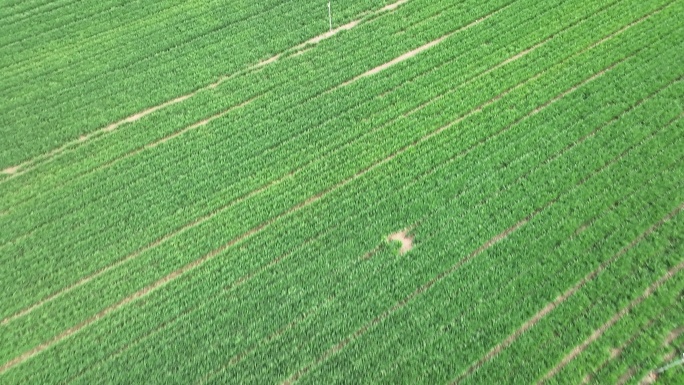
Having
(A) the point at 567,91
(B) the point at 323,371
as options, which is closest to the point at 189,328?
(B) the point at 323,371

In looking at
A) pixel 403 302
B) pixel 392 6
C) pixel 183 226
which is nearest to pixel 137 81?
pixel 183 226

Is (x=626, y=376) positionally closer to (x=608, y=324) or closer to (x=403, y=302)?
(x=608, y=324)

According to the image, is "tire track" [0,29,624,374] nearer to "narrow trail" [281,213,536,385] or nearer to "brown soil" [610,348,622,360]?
"narrow trail" [281,213,536,385]

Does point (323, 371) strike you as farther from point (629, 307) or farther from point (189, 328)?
point (629, 307)

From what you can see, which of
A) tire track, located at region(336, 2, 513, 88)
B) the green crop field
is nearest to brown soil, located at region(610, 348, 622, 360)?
the green crop field

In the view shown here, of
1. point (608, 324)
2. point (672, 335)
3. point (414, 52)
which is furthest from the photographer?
point (414, 52)

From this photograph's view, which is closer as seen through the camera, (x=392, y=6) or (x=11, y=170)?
(x=11, y=170)

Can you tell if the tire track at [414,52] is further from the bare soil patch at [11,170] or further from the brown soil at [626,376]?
the brown soil at [626,376]
